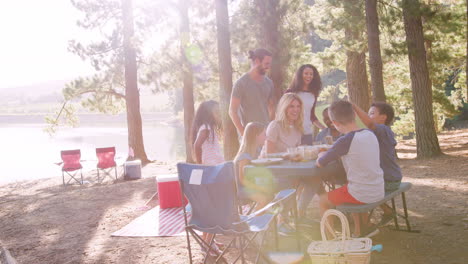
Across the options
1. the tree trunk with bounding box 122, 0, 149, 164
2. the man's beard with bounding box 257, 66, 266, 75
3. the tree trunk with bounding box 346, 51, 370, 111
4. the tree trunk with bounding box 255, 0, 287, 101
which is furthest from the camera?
the tree trunk with bounding box 122, 0, 149, 164

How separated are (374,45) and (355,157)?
19.4 feet

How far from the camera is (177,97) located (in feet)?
143

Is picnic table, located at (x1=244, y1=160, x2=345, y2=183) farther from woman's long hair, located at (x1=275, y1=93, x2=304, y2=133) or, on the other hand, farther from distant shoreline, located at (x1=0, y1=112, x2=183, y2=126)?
distant shoreline, located at (x1=0, y1=112, x2=183, y2=126)

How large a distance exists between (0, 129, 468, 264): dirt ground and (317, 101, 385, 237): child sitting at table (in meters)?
0.52

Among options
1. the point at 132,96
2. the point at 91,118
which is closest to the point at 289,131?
the point at 132,96

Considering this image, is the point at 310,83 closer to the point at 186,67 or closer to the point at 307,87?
the point at 307,87

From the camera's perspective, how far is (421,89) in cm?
860

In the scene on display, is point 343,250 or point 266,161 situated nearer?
point 343,250

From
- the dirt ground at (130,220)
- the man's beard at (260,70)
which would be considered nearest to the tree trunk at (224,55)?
the dirt ground at (130,220)

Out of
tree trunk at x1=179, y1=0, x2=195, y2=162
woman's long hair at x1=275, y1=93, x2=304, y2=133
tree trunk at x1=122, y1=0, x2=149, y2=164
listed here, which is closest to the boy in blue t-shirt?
woman's long hair at x1=275, y1=93, x2=304, y2=133

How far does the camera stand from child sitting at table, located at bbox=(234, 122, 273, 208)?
11.0 ft

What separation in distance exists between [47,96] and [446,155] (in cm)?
7580

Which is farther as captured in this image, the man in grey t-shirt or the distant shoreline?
the distant shoreline

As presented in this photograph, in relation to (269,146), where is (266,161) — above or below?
below
